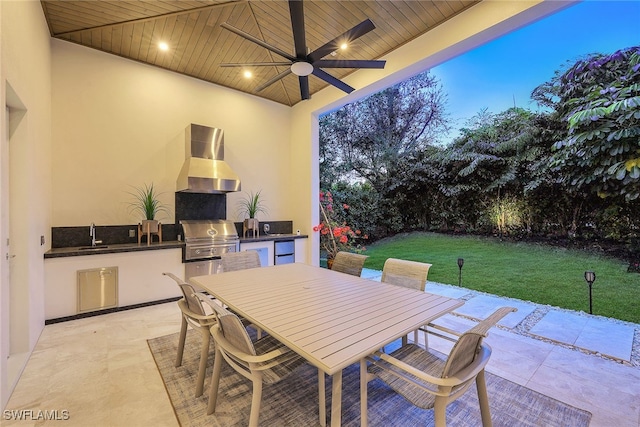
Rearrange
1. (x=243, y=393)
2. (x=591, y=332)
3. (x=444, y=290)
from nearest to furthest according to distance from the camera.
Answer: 1. (x=243, y=393)
2. (x=591, y=332)
3. (x=444, y=290)

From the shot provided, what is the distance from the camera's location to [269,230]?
19.0 feet

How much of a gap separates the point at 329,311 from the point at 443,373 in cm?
75

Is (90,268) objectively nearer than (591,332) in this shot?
No

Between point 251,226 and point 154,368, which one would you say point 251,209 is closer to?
point 251,226

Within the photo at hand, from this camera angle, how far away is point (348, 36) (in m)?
2.46

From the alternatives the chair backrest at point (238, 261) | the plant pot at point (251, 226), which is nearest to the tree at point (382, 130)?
the plant pot at point (251, 226)

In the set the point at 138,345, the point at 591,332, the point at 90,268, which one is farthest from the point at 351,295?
the point at 90,268

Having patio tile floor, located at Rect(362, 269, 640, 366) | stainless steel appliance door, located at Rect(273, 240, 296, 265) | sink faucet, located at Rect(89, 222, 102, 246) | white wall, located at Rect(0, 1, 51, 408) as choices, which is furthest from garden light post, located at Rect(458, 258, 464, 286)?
sink faucet, located at Rect(89, 222, 102, 246)

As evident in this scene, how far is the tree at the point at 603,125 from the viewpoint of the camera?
303 cm

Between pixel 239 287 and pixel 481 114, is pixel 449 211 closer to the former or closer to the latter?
pixel 481 114

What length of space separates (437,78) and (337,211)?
4155 mm

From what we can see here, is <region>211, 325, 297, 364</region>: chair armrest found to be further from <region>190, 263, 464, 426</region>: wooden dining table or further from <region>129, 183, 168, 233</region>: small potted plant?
<region>129, 183, 168, 233</region>: small potted plant

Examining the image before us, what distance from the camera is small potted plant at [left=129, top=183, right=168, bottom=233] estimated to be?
4.03 m

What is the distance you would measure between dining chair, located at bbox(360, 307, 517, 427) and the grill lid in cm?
352
